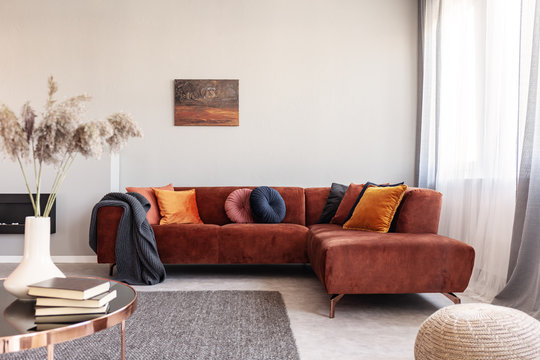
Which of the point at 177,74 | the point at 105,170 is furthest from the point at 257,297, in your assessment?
the point at 177,74

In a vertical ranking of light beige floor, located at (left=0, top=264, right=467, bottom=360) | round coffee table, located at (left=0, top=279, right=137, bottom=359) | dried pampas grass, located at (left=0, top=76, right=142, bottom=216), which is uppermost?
dried pampas grass, located at (left=0, top=76, right=142, bottom=216)

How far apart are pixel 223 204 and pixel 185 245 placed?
0.69m

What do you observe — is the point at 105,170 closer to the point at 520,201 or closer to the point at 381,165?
the point at 381,165

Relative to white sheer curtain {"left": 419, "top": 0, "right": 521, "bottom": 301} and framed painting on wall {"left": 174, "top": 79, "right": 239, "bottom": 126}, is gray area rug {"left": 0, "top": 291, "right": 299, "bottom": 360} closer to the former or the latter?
white sheer curtain {"left": 419, "top": 0, "right": 521, "bottom": 301}

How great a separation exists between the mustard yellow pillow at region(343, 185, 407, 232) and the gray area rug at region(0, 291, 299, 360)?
0.85 metres

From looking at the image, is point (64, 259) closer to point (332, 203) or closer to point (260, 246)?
point (260, 246)

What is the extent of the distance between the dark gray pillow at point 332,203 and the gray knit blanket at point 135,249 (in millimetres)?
1531

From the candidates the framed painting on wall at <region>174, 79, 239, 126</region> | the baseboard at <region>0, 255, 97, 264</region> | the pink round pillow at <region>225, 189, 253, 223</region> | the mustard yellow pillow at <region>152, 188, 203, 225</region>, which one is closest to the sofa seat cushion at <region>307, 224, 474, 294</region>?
the pink round pillow at <region>225, 189, 253, 223</region>

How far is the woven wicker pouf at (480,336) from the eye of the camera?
1483 millimetres

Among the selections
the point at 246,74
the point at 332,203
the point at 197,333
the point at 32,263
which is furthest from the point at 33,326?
the point at 246,74

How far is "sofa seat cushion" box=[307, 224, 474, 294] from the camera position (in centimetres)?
257

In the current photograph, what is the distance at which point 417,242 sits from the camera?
263cm

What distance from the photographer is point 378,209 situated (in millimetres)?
3180

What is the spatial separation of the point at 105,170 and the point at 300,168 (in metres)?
1.96
